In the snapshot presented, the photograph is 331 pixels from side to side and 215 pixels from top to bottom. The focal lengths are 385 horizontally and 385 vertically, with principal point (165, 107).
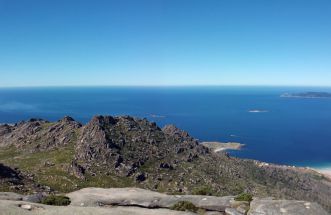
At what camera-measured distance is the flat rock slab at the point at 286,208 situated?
44125 millimetres

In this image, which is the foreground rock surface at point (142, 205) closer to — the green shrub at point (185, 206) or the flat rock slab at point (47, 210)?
the flat rock slab at point (47, 210)

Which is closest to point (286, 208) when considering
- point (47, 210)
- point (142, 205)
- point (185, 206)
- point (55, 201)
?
point (185, 206)

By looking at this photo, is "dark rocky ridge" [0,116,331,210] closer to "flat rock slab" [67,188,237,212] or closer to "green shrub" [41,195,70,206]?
"flat rock slab" [67,188,237,212]

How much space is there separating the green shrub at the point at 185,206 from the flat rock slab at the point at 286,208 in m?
8.03

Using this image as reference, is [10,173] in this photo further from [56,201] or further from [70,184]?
[56,201]

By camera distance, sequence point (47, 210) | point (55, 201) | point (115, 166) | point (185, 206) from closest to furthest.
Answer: point (47, 210) < point (185, 206) < point (55, 201) < point (115, 166)

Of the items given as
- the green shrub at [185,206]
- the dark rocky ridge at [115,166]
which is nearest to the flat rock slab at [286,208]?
the green shrub at [185,206]

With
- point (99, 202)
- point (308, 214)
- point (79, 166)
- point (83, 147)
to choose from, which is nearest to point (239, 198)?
point (308, 214)

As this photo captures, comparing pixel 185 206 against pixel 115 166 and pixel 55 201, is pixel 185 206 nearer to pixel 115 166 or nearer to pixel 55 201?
pixel 55 201

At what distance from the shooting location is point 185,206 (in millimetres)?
52062

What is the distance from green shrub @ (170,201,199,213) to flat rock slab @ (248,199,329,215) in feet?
26.4

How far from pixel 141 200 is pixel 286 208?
67.4 feet

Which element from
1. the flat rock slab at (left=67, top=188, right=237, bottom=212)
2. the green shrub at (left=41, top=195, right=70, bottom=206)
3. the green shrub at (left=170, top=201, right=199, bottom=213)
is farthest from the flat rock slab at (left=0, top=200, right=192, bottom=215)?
the flat rock slab at (left=67, top=188, right=237, bottom=212)

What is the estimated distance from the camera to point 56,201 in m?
53.4
